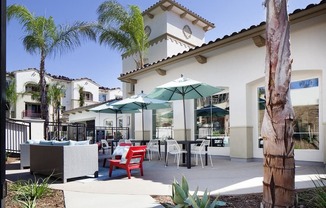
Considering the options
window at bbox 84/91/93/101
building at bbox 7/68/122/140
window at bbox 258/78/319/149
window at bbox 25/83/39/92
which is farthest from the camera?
window at bbox 84/91/93/101

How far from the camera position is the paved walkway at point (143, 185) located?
4605 millimetres

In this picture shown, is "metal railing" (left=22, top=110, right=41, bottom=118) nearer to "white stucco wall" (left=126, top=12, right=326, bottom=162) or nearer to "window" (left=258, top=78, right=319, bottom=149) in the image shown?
"white stucco wall" (left=126, top=12, right=326, bottom=162)

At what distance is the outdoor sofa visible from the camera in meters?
6.34

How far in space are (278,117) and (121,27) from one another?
1534cm

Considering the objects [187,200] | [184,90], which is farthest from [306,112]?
[187,200]

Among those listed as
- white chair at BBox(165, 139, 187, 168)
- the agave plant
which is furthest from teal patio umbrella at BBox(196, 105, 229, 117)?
the agave plant

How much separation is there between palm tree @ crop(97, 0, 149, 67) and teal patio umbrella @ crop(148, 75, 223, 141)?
7.90 metres

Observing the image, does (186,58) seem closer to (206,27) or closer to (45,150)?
(45,150)

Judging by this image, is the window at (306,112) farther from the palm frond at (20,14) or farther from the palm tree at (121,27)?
the palm frond at (20,14)

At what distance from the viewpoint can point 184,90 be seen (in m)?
9.47

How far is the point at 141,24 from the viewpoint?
677 inches

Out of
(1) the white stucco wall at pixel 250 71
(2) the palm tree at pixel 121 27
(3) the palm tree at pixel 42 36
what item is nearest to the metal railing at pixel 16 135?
(3) the palm tree at pixel 42 36

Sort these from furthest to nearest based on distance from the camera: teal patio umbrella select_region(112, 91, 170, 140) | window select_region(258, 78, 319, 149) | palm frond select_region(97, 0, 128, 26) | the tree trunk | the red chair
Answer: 1. palm frond select_region(97, 0, 128, 26)
2. teal patio umbrella select_region(112, 91, 170, 140)
3. window select_region(258, 78, 319, 149)
4. the red chair
5. the tree trunk

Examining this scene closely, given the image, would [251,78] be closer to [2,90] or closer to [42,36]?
[2,90]
